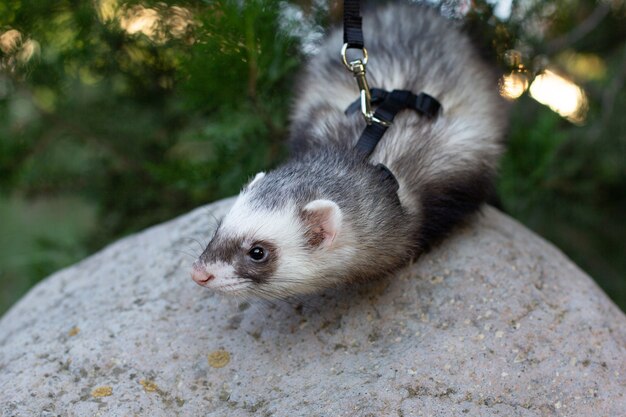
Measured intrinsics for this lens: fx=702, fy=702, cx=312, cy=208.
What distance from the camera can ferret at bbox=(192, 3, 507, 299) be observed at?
2.12 meters

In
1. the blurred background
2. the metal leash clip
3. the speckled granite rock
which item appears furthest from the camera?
the blurred background

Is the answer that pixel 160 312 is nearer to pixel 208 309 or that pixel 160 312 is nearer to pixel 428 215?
Answer: pixel 208 309

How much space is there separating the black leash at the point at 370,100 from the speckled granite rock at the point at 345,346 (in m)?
0.47

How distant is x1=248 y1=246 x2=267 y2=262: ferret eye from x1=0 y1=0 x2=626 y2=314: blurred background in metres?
0.95

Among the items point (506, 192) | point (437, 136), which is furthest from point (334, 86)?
point (506, 192)

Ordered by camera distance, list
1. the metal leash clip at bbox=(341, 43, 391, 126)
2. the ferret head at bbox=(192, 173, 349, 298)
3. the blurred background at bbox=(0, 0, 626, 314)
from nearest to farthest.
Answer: the ferret head at bbox=(192, 173, 349, 298) → the metal leash clip at bbox=(341, 43, 391, 126) → the blurred background at bbox=(0, 0, 626, 314)

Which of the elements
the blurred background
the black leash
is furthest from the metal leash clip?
the blurred background

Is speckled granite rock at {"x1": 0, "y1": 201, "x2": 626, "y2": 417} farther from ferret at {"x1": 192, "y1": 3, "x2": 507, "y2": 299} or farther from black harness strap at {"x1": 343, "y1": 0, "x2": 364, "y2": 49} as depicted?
black harness strap at {"x1": 343, "y1": 0, "x2": 364, "y2": 49}

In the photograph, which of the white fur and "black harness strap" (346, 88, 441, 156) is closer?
the white fur

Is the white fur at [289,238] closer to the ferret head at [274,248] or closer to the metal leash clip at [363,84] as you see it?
the ferret head at [274,248]

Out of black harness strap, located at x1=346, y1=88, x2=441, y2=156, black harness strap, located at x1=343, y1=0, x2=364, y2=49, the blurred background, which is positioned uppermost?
black harness strap, located at x1=343, y1=0, x2=364, y2=49

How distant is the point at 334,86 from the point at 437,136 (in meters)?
0.56

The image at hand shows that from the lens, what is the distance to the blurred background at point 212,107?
117 inches

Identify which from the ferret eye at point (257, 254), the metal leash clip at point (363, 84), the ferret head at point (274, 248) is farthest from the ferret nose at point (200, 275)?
the metal leash clip at point (363, 84)
